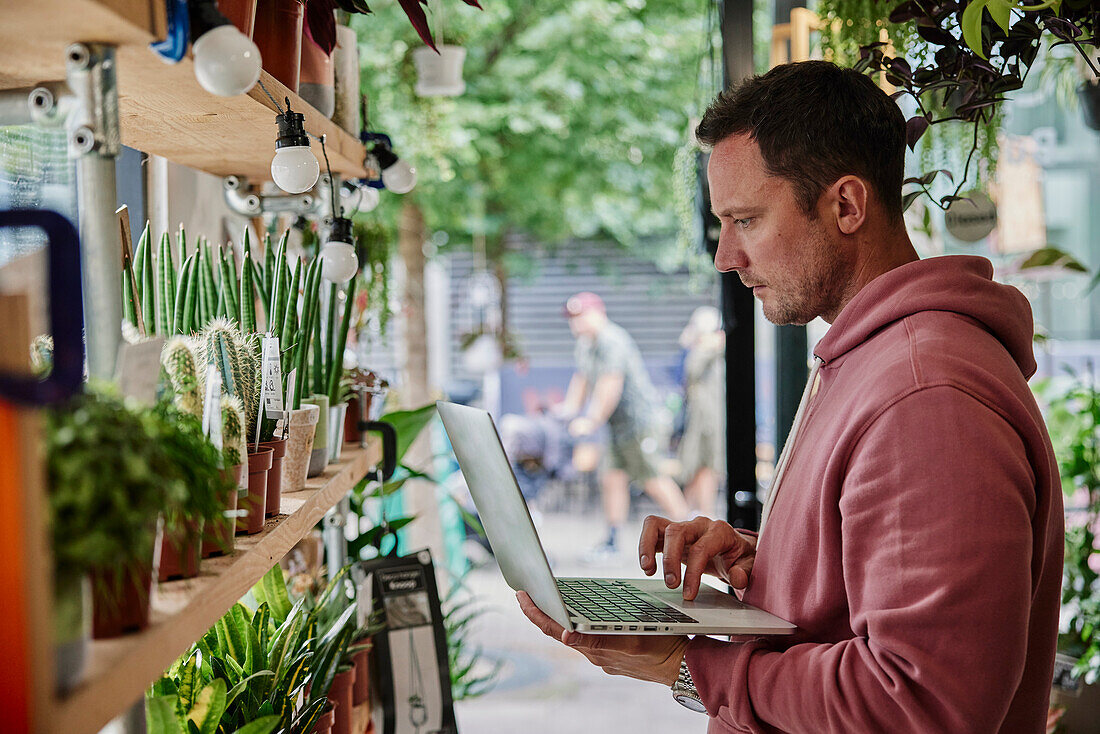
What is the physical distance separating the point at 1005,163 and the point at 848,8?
7.12ft

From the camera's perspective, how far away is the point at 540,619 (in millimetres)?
1172

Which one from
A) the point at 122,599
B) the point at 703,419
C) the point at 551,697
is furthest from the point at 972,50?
the point at 703,419

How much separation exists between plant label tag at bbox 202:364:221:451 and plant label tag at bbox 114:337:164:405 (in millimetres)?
136

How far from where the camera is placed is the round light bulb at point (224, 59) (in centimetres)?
75

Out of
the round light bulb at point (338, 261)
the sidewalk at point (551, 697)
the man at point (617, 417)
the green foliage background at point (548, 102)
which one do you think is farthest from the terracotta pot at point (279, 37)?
the man at point (617, 417)

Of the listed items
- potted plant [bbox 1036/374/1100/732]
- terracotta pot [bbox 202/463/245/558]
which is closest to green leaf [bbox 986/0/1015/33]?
terracotta pot [bbox 202/463/245/558]

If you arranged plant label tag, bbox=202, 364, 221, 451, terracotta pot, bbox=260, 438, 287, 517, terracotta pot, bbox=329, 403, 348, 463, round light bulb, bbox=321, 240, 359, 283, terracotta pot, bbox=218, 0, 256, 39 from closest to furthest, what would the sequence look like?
plant label tag, bbox=202, 364, 221, 451 < terracotta pot, bbox=218, 0, 256, 39 < terracotta pot, bbox=260, 438, 287, 517 < round light bulb, bbox=321, 240, 359, 283 < terracotta pot, bbox=329, 403, 348, 463

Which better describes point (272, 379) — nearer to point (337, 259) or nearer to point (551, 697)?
point (337, 259)

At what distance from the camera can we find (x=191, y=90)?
0.94 m

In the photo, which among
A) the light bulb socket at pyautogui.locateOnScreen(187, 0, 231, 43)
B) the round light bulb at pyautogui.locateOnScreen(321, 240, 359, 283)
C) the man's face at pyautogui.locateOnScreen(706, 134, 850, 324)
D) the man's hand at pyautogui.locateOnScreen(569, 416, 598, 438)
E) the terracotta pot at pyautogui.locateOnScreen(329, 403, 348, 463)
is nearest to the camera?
the light bulb socket at pyautogui.locateOnScreen(187, 0, 231, 43)

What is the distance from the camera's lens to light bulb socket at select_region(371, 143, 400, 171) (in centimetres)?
170

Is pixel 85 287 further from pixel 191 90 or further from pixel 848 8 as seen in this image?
pixel 848 8

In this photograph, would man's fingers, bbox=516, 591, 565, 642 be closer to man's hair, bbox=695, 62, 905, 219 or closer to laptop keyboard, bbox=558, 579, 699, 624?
laptop keyboard, bbox=558, 579, 699, 624

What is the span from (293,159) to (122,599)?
570 millimetres
